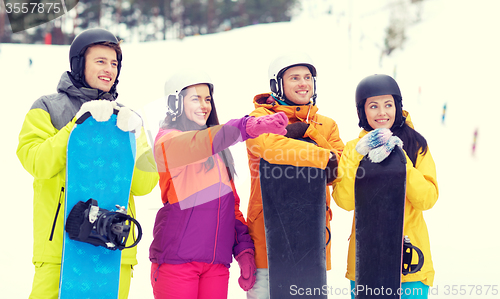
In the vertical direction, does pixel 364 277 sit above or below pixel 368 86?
below

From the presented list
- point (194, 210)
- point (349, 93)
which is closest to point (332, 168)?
point (194, 210)

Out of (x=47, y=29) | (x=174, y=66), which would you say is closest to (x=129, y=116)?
(x=174, y=66)

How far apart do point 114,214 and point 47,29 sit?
26567mm

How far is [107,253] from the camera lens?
2.21m

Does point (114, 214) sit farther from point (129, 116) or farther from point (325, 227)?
point (325, 227)

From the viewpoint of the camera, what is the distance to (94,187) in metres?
2.18

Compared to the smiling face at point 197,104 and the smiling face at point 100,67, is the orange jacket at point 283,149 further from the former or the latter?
the smiling face at point 100,67

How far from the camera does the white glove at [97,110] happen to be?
7.00ft

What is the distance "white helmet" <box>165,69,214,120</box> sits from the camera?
2.50m

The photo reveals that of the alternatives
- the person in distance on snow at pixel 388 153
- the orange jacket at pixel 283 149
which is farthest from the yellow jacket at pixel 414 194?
the orange jacket at pixel 283 149

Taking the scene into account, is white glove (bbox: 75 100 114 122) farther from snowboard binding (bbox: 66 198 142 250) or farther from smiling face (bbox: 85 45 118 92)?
snowboard binding (bbox: 66 198 142 250)

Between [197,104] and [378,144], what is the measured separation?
1053mm

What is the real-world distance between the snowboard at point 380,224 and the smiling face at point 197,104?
3.11ft

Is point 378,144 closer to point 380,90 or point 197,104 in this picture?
point 380,90
